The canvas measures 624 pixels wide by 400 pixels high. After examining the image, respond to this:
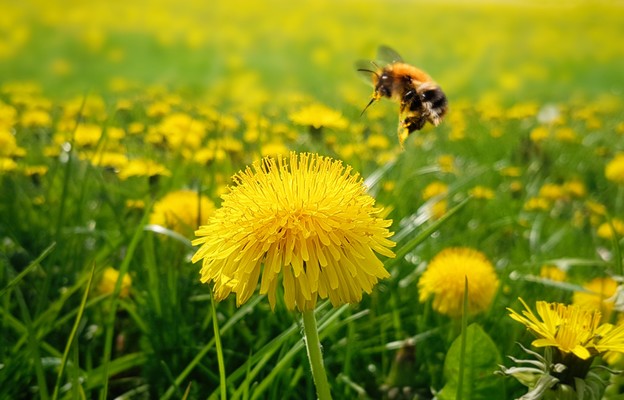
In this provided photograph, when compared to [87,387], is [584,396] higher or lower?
higher

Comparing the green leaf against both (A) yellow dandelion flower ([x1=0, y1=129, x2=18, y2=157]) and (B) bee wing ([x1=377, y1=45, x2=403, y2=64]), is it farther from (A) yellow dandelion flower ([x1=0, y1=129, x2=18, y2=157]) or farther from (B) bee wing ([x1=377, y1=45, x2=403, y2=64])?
(A) yellow dandelion flower ([x1=0, y1=129, x2=18, y2=157])

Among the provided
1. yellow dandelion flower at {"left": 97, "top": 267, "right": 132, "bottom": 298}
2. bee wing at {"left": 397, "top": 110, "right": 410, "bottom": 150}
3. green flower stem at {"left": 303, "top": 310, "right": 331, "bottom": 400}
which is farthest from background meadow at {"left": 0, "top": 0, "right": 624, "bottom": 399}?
bee wing at {"left": 397, "top": 110, "right": 410, "bottom": 150}

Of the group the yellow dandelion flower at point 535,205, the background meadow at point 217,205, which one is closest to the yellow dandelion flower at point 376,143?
the background meadow at point 217,205

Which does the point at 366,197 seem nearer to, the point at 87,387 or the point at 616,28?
the point at 87,387

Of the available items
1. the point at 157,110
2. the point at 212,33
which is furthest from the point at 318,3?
the point at 157,110

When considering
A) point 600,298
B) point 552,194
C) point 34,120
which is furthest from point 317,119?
point 34,120

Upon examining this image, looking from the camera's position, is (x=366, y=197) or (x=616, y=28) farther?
(x=616, y=28)

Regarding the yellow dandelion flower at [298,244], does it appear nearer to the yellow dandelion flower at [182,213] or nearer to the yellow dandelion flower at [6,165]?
the yellow dandelion flower at [182,213]

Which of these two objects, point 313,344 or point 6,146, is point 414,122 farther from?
point 6,146
